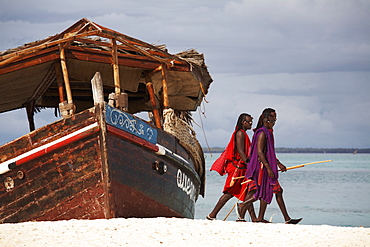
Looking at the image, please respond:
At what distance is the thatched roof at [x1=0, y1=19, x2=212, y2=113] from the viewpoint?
9.12 metres

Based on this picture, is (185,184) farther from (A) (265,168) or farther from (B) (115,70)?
(B) (115,70)

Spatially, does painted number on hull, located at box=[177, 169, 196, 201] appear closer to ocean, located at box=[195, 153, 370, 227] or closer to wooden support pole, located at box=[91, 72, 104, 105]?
wooden support pole, located at box=[91, 72, 104, 105]

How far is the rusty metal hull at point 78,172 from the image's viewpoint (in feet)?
27.4

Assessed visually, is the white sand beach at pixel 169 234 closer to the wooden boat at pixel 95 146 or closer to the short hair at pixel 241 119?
the wooden boat at pixel 95 146

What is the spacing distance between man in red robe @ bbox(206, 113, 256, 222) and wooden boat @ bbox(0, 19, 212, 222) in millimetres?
674

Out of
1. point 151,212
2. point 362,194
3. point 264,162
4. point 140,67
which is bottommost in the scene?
point 362,194

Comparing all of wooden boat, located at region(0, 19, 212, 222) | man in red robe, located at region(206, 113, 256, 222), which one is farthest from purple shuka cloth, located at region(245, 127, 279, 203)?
wooden boat, located at region(0, 19, 212, 222)

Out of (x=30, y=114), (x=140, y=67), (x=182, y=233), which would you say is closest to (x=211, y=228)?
(x=182, y=233)

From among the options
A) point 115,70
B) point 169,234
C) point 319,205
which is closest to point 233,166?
point 115,70

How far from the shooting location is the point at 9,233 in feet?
24.6

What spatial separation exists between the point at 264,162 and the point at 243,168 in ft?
2.52

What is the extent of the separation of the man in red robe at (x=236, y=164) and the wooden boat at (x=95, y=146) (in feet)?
2.21

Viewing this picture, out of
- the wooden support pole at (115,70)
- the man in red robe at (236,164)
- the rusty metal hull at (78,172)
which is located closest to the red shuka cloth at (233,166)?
the man in red robe at (236,164)

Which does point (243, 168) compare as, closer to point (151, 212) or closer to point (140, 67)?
point (151, 212)
